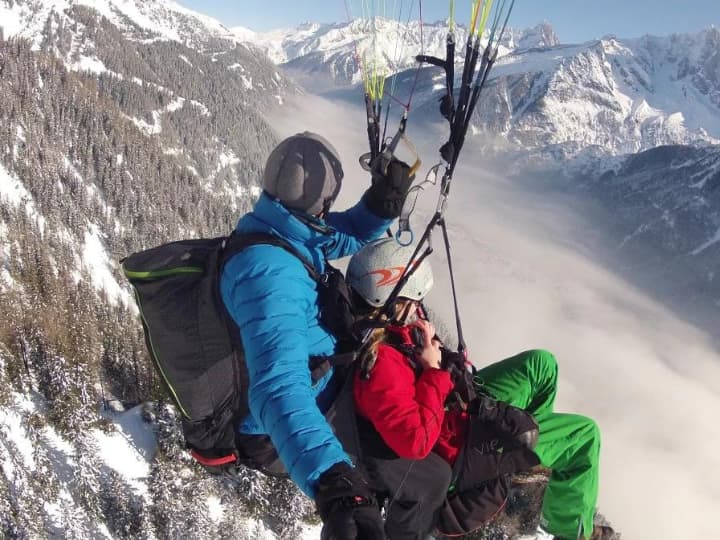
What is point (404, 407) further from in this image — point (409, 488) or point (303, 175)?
point (303, 175)

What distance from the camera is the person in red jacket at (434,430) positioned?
3713 millimetres

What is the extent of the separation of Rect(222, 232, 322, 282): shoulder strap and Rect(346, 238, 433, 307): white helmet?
2.67 feet

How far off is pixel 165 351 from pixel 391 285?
1972 millimetres

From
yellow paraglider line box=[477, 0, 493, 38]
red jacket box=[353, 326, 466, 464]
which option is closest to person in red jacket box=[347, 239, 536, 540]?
red jacket box=[353, 326, 466, 464]

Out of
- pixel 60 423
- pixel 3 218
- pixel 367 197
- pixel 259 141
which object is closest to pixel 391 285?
pixel 367 197

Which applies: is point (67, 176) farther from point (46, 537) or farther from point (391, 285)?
point (391, 285)

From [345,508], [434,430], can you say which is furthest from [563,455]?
[345,508]

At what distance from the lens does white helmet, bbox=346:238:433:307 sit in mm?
4387

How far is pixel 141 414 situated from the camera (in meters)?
44.4

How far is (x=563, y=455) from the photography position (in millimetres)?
4957

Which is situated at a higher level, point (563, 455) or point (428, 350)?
point (428, 350)

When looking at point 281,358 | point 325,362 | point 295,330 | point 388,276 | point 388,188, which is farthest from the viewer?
point 388,188

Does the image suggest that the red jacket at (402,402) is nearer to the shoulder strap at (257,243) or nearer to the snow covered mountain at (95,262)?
the shoulder strap at (257,243)

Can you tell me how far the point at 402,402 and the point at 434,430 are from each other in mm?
332
